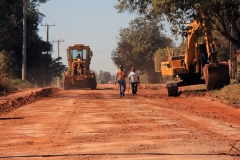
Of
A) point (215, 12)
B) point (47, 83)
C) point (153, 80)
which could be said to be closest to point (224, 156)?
point (215, 12)

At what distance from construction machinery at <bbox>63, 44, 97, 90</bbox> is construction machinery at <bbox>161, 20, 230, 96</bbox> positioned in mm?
14078

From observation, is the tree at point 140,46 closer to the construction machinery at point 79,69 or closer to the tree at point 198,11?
the construction machinery at point 79,69

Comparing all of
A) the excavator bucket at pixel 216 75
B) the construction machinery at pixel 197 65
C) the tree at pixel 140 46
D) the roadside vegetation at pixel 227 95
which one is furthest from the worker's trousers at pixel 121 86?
the tree at pixel 140 46

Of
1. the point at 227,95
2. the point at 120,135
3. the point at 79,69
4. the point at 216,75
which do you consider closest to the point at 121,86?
the point at 216,75

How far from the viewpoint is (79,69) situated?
163ft

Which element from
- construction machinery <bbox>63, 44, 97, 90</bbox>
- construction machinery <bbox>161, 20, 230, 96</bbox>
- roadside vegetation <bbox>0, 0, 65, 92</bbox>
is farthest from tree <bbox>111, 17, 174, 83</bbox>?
construction machinery <bbox>161, 20, 230, 96</bbox>

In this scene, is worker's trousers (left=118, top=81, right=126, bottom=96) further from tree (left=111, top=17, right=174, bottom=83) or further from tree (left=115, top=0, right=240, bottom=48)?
tree (left=111, top=17, right=174, bottom=83)

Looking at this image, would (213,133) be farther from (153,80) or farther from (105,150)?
(153,80)

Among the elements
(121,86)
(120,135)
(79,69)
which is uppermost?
(79,69)

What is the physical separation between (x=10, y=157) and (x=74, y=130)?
423cm

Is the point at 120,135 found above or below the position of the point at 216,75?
below

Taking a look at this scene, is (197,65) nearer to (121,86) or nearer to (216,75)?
(216,75)

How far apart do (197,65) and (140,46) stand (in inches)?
2540

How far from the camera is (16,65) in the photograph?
70.0 meters
